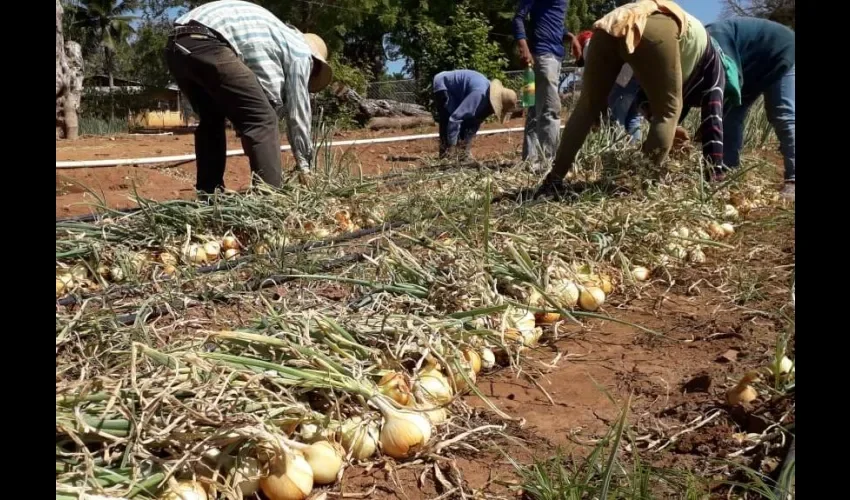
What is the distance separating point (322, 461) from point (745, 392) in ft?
2.79

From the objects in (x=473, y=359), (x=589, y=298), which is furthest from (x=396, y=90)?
(x=473, y=359)

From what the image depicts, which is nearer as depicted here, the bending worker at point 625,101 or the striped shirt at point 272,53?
the striped shirt at point 272,53

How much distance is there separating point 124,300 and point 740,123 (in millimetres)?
3444

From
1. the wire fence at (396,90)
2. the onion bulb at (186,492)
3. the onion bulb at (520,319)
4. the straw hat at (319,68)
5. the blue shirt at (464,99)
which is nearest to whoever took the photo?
the onion bulb at (186,492)

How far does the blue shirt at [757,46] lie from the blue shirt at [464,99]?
2446 millimetres

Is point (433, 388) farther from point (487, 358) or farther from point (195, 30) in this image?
point (195, 30)

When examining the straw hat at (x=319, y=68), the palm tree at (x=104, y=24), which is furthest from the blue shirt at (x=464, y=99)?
the palm tree at (x=104, y=24)

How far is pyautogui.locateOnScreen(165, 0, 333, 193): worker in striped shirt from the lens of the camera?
10.4 ft

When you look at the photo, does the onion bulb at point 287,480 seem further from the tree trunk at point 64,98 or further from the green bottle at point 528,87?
the tree trunk at point 64,98

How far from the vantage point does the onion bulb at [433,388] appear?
58.5 inches

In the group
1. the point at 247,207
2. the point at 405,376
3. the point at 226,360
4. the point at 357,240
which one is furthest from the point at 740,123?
the point at 226,360

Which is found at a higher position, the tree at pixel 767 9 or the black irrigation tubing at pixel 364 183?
the tree at pixel 767 9
